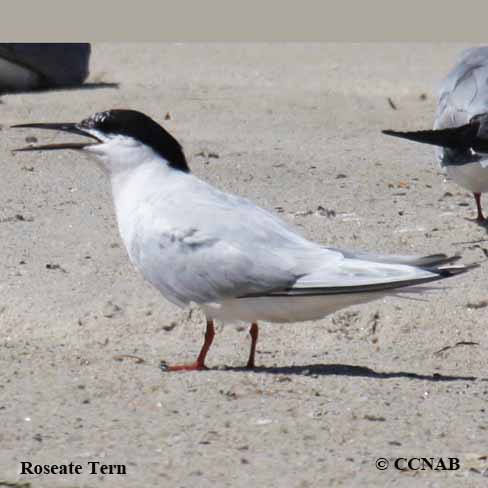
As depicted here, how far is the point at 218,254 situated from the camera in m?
4.58

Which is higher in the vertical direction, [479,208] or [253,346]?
[479,208]

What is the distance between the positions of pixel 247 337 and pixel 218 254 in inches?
35.2

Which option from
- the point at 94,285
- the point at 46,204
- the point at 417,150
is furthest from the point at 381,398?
the point at 417,150

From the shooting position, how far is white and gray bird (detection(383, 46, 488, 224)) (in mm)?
6438

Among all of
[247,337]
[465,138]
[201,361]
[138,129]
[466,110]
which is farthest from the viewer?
[466,110]

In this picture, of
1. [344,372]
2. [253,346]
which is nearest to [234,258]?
[253,346]

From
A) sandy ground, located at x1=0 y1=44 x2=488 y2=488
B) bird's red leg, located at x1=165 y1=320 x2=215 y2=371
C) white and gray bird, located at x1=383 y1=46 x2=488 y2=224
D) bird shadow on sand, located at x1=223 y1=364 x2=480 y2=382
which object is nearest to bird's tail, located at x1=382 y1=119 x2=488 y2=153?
white and gray bird, located at x1=383 y1=46 x2=488 y2=224

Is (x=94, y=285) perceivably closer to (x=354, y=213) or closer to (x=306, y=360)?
(x=306, y=360)

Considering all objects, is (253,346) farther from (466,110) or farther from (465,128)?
(466,110)

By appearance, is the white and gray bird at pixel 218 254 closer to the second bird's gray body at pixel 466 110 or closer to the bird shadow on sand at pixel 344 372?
the bird shadow on sand at pixel 344 372

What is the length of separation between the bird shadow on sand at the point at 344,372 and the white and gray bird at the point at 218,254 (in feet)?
0.30

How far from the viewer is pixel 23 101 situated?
9672 mm

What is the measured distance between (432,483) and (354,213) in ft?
10.3

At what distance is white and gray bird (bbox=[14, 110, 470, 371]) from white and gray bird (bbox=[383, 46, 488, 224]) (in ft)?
4.77
